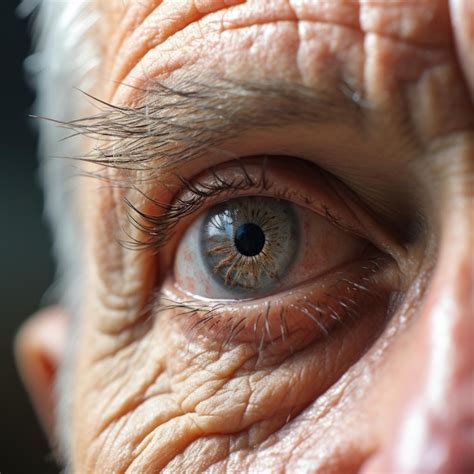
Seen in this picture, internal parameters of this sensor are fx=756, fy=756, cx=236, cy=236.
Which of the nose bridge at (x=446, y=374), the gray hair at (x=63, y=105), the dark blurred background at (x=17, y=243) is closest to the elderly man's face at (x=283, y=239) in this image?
the nose bridge at (x=446, y=374)

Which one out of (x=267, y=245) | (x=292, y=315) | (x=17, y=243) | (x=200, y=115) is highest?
(x=17, y=243)

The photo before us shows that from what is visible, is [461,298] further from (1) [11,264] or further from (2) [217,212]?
(1) [11,264]

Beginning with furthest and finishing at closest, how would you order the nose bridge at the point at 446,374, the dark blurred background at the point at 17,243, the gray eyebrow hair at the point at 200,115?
1. the dark blurred background at the point at 17,243
2. the gray eyebrow hair at the point at 200,115
3. the nose bridge at the point at 446,374

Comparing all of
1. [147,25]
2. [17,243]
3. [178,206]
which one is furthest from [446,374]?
[17,243]

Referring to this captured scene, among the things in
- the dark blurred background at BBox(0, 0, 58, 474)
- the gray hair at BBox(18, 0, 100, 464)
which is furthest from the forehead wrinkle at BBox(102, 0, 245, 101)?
the dark blurred background at BBox(0, 0, 58, 474)

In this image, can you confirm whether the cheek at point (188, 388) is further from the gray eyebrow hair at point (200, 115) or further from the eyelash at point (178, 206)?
the gray eyebrow hair at point (200, 115)

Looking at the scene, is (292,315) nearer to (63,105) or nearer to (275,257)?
(275,257)
